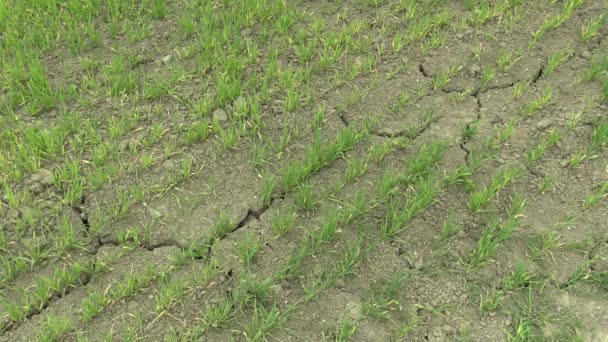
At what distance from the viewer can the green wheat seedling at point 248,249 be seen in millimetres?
2504

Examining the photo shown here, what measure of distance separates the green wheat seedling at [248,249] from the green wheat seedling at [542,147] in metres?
1.49

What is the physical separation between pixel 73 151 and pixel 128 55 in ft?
2.51

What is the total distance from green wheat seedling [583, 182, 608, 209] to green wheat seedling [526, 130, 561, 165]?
1.03 feet

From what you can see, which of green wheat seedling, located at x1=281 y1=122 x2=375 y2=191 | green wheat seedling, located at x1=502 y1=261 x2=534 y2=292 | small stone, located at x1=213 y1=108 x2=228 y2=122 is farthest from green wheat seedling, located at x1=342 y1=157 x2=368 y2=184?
green wheat seedling, located at x1=502 y1=261 x2=534 y2=292

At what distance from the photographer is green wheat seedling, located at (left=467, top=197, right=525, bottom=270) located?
8.37 ft

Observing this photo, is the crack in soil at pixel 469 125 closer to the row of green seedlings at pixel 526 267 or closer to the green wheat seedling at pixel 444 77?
the green wheat seedling at pixel 444 77

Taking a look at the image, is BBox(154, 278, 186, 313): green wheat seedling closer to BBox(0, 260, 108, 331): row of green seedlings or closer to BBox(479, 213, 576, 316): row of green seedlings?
BBox(0, 260, 108, 331): row of green seedlings

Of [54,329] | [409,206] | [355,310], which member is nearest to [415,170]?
[409,206]

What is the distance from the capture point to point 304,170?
281cm

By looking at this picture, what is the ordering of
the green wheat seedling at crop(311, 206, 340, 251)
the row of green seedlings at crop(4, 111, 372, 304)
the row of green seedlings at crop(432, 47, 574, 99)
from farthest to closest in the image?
the row of green seedlings at crop(432, 47, 574, 99) < the green wheat seedling at crop(311, 206, 340, 251) < the row of green seedlings at crop(4, 111, 372, 304)

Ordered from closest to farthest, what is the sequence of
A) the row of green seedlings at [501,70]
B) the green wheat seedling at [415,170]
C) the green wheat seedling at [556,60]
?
1. the green wheat seedling at [415,170]
2. the row of green seedlings at [501,70]
3. the green wheat seedling at [556,60]

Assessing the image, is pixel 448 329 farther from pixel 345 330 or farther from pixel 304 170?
pixel 304 170

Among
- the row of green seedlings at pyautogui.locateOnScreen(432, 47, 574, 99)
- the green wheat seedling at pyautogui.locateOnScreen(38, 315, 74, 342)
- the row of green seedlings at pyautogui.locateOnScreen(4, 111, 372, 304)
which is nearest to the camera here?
the green wheat seedling at pyautogui.locateOnScreen(38, 315, 74, 342)

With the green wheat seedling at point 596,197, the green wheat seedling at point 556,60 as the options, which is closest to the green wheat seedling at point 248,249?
the green wheat seedling at point 596,197
